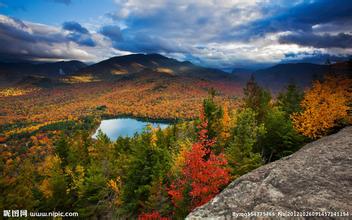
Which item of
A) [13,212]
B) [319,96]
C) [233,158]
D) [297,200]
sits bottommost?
[13,212]

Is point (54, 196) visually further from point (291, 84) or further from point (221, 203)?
point (291, 84)

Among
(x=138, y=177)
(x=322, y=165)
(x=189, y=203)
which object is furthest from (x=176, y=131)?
(x=322, y=165)

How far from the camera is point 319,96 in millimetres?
27016

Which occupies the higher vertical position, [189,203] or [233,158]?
[233,158]

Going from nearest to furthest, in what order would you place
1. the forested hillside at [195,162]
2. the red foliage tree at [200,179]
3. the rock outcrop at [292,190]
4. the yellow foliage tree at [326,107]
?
the rock outcrop at [292,190]
the red foliage tree at [200,179]
the forested hillside at [195,162]
the yellow foliage tree at [326,107]

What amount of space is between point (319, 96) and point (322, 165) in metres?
15.0

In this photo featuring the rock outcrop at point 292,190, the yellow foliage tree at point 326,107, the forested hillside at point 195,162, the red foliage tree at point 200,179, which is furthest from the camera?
the yellow foliage tree at point 326,107

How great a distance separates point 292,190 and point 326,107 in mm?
17402

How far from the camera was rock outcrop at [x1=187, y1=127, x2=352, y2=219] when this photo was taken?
11.2m

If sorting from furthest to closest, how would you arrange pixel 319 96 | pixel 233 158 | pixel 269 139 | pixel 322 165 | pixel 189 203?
1. pixel 269 139
2. pixel 319 96
3. pixel 233 158
4. pixel 189 203
5. pixel 322 165

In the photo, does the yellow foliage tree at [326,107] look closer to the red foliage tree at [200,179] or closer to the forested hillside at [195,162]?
A: the forested hillside at [195,162]

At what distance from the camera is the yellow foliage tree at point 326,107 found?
25219mm

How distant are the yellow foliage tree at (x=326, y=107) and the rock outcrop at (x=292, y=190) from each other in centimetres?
923

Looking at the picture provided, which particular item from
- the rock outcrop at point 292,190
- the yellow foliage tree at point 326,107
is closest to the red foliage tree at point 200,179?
the rock outcrop at point 292,190
